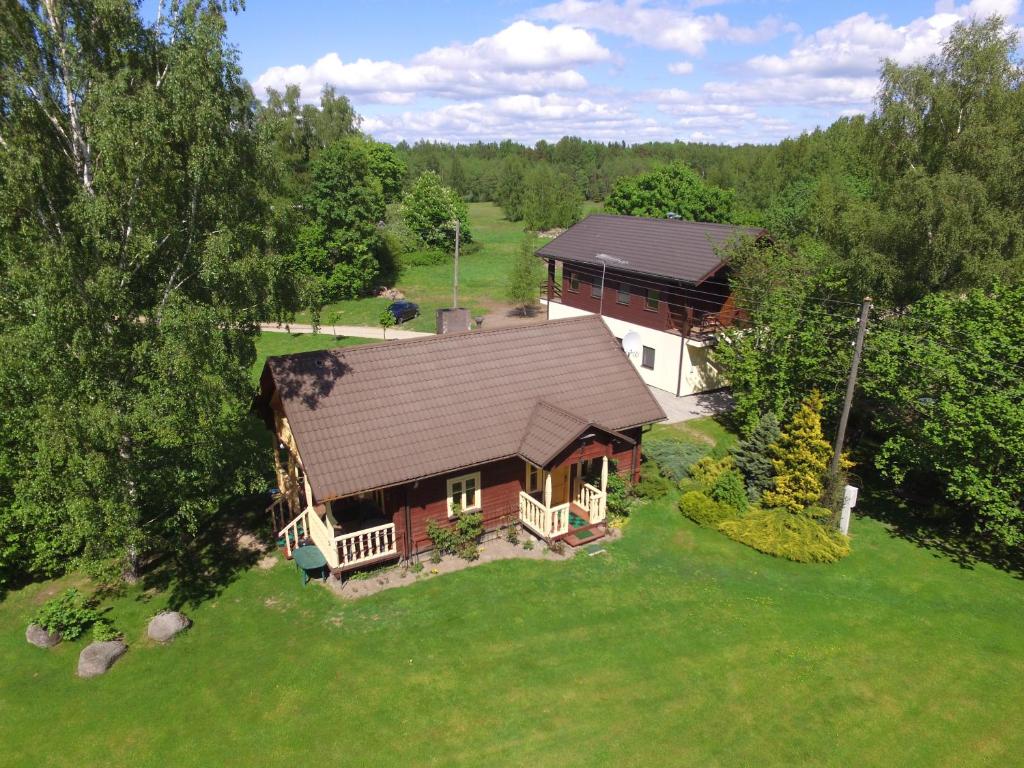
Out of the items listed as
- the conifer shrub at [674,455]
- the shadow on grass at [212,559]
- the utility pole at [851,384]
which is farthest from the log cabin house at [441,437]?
the utility pole at [851,384]

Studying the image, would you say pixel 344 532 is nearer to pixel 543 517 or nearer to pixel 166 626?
pixel 166 626

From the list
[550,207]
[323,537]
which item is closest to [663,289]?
[323,537]

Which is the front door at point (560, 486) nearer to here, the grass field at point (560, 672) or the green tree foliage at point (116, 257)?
the grass field at point (560, 672)

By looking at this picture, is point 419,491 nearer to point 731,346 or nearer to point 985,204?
point 731,346

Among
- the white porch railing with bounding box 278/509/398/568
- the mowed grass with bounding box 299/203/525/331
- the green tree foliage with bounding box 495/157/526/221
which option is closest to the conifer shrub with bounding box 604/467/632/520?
the white porch railing with bounding box 278/509/398/568

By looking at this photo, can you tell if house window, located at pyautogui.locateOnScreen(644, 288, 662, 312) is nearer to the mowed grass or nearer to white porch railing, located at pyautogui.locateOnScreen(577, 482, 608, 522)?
white porch railing, located at pyautogui.locateOnScreen(577, 482, 608, 522)

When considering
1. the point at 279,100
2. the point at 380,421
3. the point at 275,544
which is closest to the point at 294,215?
the point at 380,421
